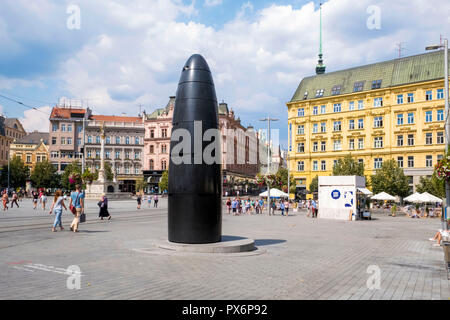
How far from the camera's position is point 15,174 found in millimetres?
80938

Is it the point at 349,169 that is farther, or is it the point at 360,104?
the point at 360,104

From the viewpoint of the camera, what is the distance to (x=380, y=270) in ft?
31.1

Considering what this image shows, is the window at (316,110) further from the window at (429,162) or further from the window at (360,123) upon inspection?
the window at (429,162)

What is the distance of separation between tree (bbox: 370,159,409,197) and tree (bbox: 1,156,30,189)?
70.0 meters

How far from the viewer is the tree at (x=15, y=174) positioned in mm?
80938

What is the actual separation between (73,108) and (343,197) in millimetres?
83852

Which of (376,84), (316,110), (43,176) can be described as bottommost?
(43,176)

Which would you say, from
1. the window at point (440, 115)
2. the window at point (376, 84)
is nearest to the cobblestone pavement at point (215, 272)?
the window at point (440, 115)

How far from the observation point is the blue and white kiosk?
1203 inches

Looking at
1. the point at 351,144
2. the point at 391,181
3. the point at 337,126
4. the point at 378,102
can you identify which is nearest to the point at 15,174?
the point at 337,126

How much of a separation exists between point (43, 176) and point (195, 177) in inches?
2993

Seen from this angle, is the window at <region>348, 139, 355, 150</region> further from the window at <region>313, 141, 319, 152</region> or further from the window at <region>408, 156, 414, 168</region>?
the window at <region>408, 156, 414, 168</region>

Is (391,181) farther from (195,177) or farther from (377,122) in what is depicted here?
(195,177)

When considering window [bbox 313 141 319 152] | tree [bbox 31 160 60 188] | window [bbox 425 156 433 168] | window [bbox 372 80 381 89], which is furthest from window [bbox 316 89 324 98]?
tree [bbox 31 160 60 188]
